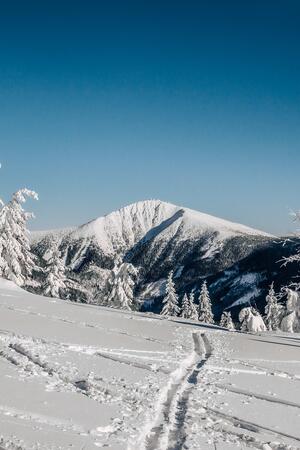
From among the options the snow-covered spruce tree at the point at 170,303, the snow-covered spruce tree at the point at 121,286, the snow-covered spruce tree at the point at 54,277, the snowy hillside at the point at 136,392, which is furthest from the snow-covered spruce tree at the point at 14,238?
the snow-covered spruce tree at the point at 170,303

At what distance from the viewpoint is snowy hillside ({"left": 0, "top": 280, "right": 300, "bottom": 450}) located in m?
7.02

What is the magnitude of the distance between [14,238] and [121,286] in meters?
18.8

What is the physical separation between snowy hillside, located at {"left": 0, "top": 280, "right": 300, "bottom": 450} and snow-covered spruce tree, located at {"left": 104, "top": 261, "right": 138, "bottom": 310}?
36273mm

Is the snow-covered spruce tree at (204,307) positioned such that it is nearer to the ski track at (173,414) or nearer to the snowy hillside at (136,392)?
the snowy hillside at (136,392)

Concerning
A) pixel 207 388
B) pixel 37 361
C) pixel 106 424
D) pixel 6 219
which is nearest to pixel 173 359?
pixel 207 388

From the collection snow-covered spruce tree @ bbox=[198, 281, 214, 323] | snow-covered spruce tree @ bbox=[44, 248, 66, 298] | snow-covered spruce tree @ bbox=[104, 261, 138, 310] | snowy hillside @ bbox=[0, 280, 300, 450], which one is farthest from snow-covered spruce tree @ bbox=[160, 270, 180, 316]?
snowy hillside @ bbox=[0, 280, 300, 450]

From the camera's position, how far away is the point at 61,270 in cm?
5131

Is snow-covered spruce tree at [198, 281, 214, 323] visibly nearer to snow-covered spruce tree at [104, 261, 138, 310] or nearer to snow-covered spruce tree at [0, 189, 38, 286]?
snow-covered spruce tree at [104, 261, 138, 310]

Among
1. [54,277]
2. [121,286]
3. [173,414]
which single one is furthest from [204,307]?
[173,414]

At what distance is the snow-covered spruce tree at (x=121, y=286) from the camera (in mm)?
54531

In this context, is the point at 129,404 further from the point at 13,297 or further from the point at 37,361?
the point at 13,297

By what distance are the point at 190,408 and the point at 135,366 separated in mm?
3706

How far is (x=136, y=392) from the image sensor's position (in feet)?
31.2

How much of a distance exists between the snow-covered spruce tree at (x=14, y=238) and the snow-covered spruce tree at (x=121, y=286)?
15.9 meters
